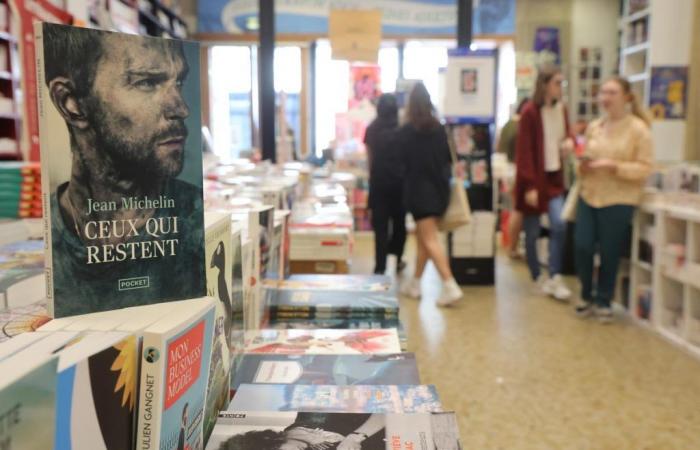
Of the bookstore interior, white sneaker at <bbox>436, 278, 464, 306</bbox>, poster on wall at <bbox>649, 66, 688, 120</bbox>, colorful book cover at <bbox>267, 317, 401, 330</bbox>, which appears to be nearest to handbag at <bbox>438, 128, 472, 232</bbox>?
the bookstore interior

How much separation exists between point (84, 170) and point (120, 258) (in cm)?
13

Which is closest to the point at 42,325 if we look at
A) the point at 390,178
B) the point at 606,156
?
the point at 606,156

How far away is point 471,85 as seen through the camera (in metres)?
4.95

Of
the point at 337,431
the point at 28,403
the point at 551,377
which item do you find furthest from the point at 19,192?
the point at 551,377

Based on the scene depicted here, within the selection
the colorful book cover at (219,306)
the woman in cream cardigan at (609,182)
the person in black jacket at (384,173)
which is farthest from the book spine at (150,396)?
the person in black jacket at (384,173)

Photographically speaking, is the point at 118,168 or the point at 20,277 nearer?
the point at 118,168

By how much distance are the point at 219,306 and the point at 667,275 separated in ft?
11.0

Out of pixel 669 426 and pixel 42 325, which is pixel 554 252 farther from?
pixel 42 325

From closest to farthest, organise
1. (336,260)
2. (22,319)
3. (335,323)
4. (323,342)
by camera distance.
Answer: (22,319) < (323,342) < (335,323) < (336,260)

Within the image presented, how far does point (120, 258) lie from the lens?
0.90 meters

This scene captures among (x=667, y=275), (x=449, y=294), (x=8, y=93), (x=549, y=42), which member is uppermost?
(x=549, y=42)

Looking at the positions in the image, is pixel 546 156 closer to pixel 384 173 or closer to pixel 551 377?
pixel 384 173

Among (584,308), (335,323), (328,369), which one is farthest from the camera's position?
(584,308)

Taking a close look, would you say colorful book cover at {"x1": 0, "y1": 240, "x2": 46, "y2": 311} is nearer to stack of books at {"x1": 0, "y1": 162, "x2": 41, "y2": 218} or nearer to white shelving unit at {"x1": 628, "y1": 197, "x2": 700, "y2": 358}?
stack of books at {"x1": 0, "y1": 162, "x2": 41, "y2": 218}
